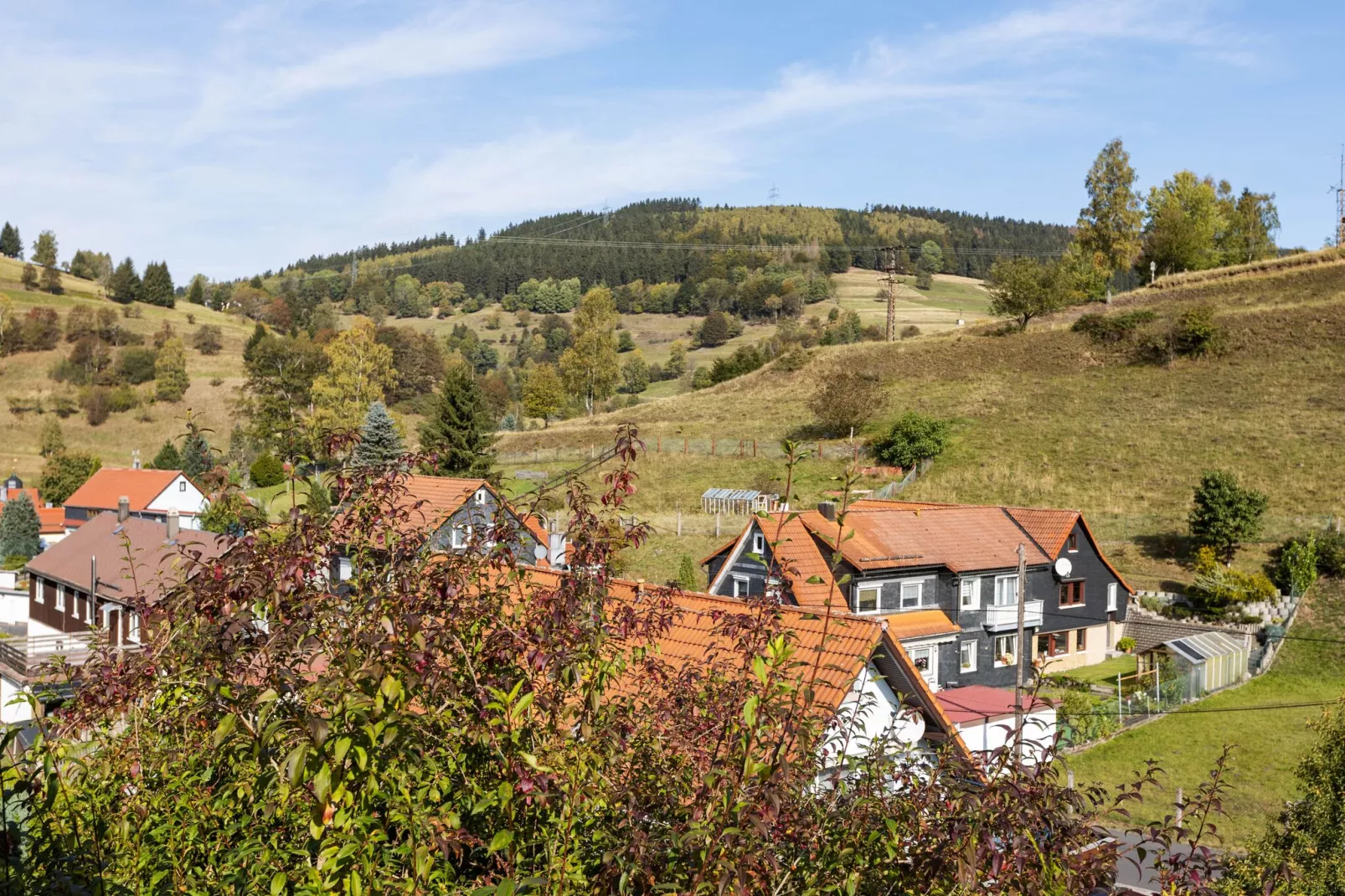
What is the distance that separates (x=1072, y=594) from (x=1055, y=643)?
5.74ft

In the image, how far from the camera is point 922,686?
14.0 m

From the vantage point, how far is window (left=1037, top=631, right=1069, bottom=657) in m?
33.7

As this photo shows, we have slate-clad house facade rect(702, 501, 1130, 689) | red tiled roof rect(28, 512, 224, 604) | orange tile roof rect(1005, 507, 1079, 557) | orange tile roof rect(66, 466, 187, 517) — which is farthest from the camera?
orange tile roof rect(66, 466, 187, 517)

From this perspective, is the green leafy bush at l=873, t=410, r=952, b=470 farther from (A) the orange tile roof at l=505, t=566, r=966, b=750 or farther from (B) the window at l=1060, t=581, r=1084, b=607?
(A) the orange tile roof at l=505, t=566, r=966, b=750

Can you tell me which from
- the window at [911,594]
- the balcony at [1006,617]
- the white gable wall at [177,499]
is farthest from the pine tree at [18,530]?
the balcony at [1006,617]

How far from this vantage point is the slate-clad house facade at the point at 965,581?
28.9 meters

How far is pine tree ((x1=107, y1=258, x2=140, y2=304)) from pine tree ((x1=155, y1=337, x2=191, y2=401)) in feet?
107

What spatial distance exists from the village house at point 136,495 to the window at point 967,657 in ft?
134

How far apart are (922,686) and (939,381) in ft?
191

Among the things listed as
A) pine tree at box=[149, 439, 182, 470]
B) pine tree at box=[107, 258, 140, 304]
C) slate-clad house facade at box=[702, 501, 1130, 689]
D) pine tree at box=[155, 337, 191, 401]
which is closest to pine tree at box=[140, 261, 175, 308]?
pine tree at box=[107, 258, 140, 304]

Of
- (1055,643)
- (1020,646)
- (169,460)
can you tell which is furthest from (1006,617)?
(169,460)

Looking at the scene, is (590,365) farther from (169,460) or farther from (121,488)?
(121,488)

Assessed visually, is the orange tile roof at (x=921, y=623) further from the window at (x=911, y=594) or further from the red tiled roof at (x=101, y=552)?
the red tiled roof at (x=101, y=552)

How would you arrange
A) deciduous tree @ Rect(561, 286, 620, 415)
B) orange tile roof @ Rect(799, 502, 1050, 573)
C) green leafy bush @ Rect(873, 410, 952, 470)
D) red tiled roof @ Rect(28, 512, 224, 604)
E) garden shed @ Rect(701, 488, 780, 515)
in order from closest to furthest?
orange tile roof @ Rect(799, 502, 1050, 573) < red tiled roof @ Rect(28, 512, 224, 604) < garden shed @ Rect(701, 488, 780, 515) < green leafy bush @ Rect(873, 410, 952, 470) < deciduous tree @ Rect(561, 286, 620, 415)
